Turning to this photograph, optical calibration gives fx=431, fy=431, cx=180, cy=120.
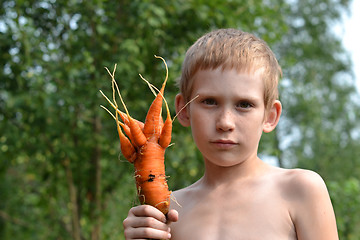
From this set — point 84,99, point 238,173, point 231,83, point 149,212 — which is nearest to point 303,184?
point 238,173

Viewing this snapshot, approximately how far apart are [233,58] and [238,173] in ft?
1.50

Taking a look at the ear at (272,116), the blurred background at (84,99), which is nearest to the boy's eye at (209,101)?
the ear at (272,116)

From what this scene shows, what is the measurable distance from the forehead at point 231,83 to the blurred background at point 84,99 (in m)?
2.07

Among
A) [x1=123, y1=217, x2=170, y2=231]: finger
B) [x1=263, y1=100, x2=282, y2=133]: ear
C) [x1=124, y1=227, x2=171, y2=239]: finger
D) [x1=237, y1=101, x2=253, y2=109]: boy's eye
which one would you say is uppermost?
[x1=237, y1=101, x2=253, y2=109]: boy's eye

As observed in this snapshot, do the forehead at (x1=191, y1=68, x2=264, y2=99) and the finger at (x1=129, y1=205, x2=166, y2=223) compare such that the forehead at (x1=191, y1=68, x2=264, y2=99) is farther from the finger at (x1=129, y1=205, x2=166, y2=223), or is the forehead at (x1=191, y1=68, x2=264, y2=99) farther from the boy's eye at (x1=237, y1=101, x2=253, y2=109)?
the finger at (x1=129, y1=205, x2=166, y2=223)

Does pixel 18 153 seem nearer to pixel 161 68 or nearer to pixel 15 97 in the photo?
pixel 15 97

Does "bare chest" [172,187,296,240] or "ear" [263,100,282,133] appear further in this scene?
"ear" [263,100,282,133]

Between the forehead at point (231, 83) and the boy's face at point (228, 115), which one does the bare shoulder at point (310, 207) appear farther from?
the forehead at point (231, 83)

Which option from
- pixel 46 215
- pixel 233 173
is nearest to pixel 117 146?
pixel 46 215

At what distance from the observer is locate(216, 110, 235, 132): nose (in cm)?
153

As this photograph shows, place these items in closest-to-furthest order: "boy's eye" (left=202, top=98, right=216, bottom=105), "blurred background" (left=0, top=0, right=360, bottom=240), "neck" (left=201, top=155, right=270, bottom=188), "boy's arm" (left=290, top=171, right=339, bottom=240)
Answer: "boy's arm" (left=290, top=171, right=339, bottom=240), "boy's eye" (left=202, top=98, right=216, bottom=105), "neck" (left=201, top=155, right=270, bottom=188), "blurred background" (left=0, top=0, right=360, bottom=240)

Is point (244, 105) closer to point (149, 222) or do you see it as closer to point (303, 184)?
point (303, 184)

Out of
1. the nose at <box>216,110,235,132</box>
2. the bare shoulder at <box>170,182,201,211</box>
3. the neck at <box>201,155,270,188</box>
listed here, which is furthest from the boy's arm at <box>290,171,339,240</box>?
the bare shoulder at <box>170,182,201,211</box>

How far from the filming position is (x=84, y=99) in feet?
13.4
